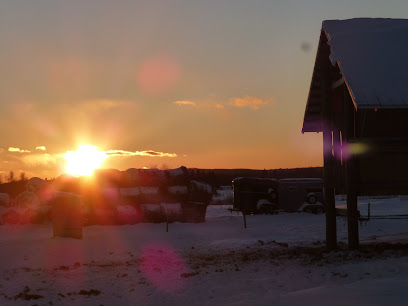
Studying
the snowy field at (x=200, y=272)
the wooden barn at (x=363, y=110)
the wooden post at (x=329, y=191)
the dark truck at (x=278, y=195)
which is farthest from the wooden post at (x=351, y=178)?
the dark truck at (x=278, y=195)

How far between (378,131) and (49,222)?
18744mm

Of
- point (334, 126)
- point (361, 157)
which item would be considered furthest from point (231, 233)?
point (361, 157)

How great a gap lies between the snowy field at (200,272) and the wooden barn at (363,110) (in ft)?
5.93

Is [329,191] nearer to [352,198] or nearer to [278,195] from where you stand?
[352,198]

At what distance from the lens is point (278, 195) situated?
36.1m

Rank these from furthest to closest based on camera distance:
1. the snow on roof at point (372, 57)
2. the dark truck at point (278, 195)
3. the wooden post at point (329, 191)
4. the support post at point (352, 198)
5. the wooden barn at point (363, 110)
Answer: the dark truck at point (278, 195)
the wooden post at point (329, 191)
the support post at point (352, 198)
the wooden barn at point (363, 110)
the snow on roof at point (372, 57)

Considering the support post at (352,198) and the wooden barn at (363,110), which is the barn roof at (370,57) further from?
the support post at (352,198)

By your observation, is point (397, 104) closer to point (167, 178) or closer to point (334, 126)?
point (334, 126)

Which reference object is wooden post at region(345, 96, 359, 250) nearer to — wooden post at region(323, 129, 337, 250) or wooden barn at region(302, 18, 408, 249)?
wooden barn at region(302, 18, 408, 249)

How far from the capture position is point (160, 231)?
910 inches

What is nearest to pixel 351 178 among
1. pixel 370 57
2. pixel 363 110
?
pixel 363 110

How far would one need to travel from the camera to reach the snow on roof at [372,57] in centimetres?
1107

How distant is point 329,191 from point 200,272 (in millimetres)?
5056

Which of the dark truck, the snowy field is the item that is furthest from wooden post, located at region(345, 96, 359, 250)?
the dark truck
